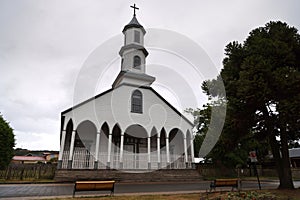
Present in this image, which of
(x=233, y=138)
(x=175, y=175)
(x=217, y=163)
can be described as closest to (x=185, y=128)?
(x=175, y=175)

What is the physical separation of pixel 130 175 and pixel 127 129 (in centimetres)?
479

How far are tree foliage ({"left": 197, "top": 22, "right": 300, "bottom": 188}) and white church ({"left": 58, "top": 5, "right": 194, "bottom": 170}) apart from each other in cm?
761

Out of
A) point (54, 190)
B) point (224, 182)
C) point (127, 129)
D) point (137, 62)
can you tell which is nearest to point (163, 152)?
point (127, 129)

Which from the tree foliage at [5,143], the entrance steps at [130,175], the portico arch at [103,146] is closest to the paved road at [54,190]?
the entrance steps at [130,175]

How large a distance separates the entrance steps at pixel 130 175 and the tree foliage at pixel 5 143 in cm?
435

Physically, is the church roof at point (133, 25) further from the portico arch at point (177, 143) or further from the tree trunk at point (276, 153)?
the tree trunk at point (276, 153)

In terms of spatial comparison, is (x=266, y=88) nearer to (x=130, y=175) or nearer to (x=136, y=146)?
(x=130, y=175)

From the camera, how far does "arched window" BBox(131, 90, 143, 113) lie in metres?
20.1

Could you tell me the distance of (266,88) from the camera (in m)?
10.5

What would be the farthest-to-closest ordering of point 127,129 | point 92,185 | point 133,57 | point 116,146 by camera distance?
point 133,57 < point 127,129 < point 116,146 < point 92,185

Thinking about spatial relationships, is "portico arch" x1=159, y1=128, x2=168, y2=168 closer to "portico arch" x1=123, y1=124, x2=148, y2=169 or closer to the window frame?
"portico arch" x1=123, y1=124, x2=148, y2=169

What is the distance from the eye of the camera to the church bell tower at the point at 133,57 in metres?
21.6

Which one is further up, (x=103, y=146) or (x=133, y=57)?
(x=133, y=57)

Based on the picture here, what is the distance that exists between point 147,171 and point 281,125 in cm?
1060
